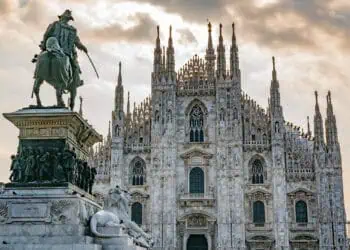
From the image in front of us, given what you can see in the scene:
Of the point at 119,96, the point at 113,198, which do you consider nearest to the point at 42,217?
the point at 113,198

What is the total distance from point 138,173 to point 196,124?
21.5 feet

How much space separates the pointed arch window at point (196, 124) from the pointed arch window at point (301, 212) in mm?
9688

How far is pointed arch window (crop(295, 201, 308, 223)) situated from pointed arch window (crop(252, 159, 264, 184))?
3.52m

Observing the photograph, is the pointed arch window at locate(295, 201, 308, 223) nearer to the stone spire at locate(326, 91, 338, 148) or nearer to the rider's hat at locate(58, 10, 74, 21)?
the stone spire at locate(326, 91, 338, 148)

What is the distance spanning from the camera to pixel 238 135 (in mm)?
45656

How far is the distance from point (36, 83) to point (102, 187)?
3500cm

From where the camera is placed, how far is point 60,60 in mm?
12414

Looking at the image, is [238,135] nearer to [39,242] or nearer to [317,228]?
[317,228]

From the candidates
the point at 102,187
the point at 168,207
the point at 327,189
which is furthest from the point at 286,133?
the point at 102,187

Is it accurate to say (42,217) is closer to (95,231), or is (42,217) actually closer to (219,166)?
(95,231)

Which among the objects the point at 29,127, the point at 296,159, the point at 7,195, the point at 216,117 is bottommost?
the point at 7,195

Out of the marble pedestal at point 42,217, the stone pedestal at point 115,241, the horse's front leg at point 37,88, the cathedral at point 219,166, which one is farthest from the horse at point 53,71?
the cathedral at point 219,166

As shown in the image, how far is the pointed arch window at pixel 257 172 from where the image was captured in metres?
45.4

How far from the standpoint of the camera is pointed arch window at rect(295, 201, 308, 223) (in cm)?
4459
